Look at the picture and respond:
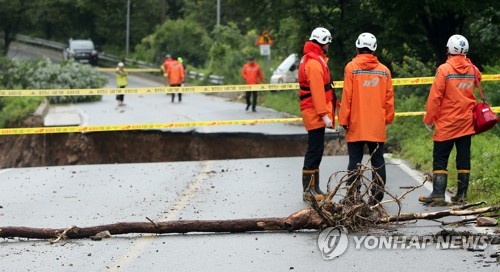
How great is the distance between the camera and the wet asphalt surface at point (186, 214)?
7898 mm

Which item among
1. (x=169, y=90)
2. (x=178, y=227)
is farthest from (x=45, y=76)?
A: (x=178, y=227)

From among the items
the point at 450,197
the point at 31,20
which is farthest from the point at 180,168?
the point at 31,20

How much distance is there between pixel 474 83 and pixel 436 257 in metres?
3.43

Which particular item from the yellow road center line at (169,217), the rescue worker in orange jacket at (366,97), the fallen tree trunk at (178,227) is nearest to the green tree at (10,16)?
the yellow road center line at (169,217)

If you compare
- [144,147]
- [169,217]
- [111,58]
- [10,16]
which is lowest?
[144,147]

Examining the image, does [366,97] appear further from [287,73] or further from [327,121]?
[287,73]

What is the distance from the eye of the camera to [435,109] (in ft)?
35.1

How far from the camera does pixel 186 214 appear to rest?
10516 millimetres

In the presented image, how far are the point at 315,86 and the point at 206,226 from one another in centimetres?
252

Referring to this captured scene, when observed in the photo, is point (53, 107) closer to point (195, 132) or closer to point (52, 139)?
point (52, 139)

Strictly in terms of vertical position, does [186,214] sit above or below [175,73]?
below

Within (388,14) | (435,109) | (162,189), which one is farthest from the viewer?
(388,14)

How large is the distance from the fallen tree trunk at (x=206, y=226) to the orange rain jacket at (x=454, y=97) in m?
1.73

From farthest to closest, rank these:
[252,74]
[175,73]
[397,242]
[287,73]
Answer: [287,73] < [175,73] < [252,74] < [397,242]
